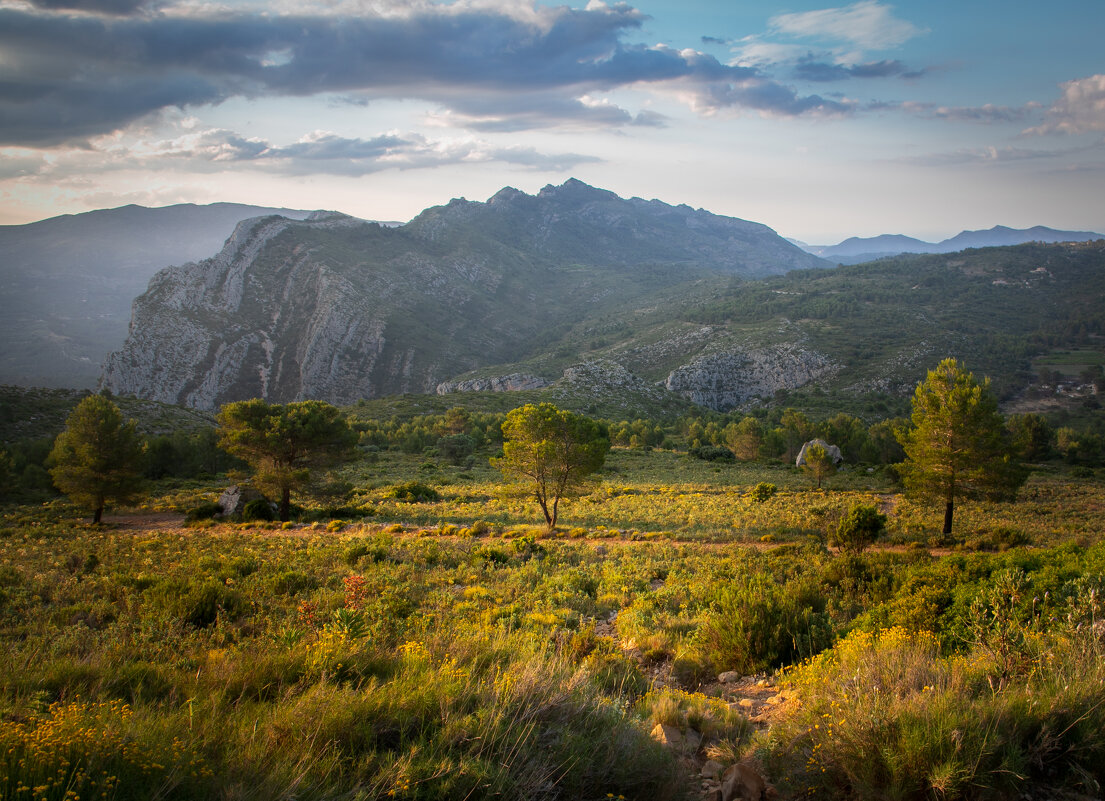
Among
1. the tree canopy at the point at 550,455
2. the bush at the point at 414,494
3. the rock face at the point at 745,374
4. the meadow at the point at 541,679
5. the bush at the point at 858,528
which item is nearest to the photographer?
the meadow at the point at 541,679

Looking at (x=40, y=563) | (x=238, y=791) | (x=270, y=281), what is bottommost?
(x=40, y=563)

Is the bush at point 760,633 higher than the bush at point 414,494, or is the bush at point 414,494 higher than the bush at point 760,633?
the bush at point 760,633

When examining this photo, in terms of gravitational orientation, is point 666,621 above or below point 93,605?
below

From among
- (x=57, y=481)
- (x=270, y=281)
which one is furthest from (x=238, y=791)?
(x=270, y=281)

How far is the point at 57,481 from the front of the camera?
24.1 metres

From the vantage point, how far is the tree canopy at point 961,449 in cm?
2247

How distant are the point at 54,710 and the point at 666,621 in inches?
284

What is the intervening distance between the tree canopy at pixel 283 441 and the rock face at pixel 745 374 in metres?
82.4

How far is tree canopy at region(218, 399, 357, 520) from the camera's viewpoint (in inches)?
957

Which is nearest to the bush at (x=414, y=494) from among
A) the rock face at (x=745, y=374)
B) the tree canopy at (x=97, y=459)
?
the tree canopy at (x=97, y=459)

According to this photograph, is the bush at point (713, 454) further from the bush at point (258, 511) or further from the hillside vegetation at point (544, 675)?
the bush at point (258, 511)

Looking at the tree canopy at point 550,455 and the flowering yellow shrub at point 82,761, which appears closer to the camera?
the flowering yellow shrub at point 82,761

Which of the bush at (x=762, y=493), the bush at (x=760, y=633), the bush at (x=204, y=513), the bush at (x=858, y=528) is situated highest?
the bush at (x=760, y=633)

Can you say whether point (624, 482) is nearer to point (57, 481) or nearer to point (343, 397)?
point (57, 481)
